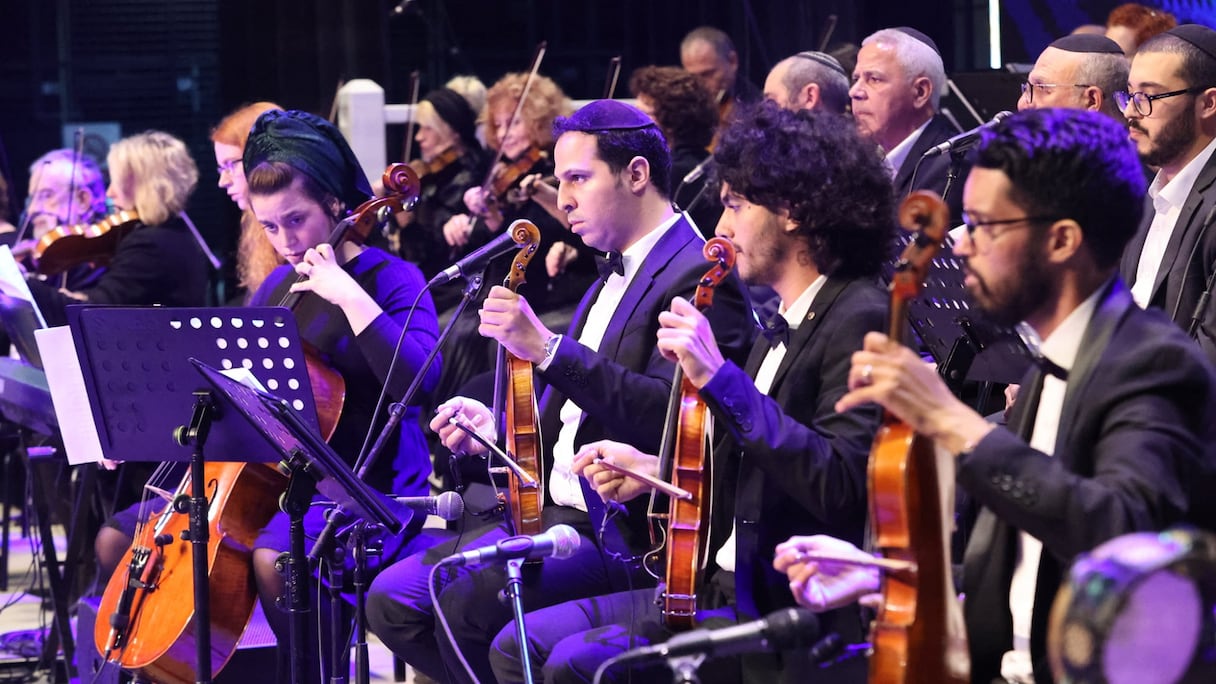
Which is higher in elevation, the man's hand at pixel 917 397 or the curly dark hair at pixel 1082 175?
the curly dark hair at pixel 1082 175

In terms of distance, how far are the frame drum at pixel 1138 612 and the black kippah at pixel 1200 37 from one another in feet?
8.03

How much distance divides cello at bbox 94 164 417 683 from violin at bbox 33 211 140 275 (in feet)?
8.33

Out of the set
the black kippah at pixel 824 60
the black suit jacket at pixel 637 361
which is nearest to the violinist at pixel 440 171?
the black kippah at pixel 824 60

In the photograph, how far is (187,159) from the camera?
6.58 metres

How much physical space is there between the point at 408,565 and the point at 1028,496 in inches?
86.1

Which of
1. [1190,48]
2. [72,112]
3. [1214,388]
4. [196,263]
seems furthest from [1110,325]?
[72,112]

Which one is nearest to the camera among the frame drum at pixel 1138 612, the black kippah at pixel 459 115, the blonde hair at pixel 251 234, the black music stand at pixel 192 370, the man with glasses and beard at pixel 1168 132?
the frame drum at pixel 1138 612

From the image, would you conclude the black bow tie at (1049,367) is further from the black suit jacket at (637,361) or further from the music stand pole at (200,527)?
A: the music stand pole at (200,527)

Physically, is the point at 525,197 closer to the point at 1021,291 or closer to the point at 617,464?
the point at 617,464

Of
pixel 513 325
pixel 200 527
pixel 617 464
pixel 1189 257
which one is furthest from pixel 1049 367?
Result: pixel 200 527

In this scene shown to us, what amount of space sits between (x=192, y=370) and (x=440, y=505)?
2.22 feet

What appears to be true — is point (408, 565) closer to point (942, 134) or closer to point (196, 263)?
point (942, 134)

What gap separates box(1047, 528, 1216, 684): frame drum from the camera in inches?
67.0

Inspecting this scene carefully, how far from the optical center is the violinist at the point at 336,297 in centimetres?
411
